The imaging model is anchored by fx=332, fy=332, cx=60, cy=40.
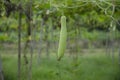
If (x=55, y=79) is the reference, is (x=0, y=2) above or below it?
above

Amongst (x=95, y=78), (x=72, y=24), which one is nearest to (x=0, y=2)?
(x=95, y=78)

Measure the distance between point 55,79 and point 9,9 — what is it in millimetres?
2379

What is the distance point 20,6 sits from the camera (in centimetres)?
Answer: 479

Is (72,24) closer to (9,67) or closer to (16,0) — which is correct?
(9,67)

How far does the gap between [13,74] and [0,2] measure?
426 cm

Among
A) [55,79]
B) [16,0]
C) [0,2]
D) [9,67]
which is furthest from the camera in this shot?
[9,67]

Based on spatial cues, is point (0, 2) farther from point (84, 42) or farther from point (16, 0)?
point (84, 42)

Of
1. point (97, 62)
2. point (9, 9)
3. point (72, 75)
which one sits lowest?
point (97, 62)

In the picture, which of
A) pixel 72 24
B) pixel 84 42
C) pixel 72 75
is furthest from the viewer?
pixel 84 42

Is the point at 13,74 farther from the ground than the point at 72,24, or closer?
closer

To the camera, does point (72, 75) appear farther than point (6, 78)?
No

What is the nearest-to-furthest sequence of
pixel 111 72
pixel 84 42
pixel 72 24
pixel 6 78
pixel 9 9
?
pixel 9 9
pixel 6 78
pixel 111 72
pixel 72 24
pixel 84 42

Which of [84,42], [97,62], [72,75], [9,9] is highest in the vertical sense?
[9,9]

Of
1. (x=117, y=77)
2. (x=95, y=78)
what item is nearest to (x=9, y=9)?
(x=95, y=78)
